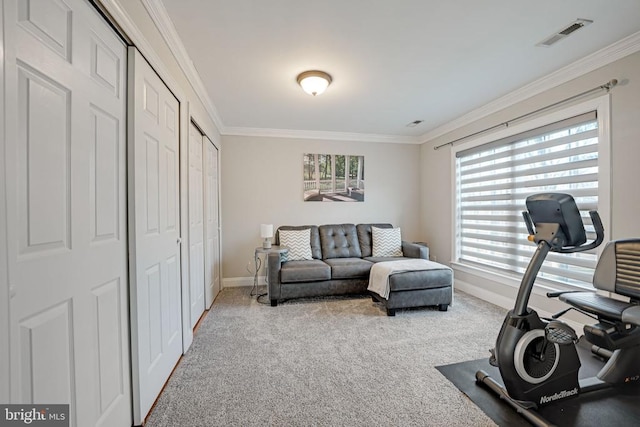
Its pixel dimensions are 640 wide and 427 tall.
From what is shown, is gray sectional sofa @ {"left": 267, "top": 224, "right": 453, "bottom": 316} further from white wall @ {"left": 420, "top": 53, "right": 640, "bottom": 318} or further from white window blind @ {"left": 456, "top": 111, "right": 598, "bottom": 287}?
white wall @ {"left": 420, "top": 53, "right": 640, "bottom": 318}

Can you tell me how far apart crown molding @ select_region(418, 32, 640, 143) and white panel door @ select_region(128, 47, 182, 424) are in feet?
11.3

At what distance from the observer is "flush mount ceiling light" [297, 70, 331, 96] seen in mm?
2633

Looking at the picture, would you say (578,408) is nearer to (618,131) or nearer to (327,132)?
(618,131)

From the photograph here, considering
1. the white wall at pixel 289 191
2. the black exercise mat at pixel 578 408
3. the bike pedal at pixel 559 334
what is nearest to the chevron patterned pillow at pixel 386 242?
the white wall at pixel 289 191

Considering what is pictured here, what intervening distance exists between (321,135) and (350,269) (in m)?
2.25

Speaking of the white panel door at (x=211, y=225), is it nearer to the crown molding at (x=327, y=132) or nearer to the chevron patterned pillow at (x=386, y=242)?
the crown molding at (x=327, y=132)

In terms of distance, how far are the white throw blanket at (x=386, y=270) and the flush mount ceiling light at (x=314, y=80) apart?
2.11 m

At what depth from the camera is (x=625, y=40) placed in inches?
85.4

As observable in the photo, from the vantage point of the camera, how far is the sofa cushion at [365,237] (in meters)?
4.45

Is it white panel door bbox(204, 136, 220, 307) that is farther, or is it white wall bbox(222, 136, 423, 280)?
white wall bbox(222, 136, 423, 280)

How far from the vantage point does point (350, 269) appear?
3.73m

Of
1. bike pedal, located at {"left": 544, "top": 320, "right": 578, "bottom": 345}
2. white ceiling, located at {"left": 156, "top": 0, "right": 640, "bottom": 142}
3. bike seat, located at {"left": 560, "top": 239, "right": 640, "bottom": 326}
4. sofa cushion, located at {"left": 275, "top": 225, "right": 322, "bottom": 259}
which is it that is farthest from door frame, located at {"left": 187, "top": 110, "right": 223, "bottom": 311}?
bike seat, located at {"left": 560, "top": 239, "right": 640, "bottom": 326}

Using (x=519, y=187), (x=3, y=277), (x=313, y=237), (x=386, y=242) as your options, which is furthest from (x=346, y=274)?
(x=3, y=277)

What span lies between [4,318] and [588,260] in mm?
3780
